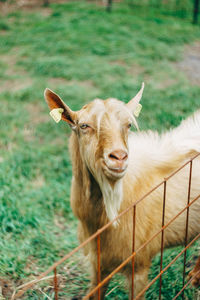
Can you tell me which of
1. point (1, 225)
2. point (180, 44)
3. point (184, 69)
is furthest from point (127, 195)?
point (180, 44)

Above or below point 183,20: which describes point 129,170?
below

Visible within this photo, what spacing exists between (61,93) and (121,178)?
4.59 m

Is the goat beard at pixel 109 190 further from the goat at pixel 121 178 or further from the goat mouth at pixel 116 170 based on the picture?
the goat mouth at pixel 116 170

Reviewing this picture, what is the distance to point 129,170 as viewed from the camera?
282 centimetres

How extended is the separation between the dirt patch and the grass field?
0.17 metres

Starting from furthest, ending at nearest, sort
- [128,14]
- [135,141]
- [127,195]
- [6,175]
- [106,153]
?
[128,14]
[6,175]
[135,141]
[127,195]
[106,153]

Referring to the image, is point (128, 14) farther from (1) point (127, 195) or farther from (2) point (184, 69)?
(1) point (127, 195)

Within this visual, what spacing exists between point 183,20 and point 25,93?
6805mm

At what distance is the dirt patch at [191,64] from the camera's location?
7438 millimetres

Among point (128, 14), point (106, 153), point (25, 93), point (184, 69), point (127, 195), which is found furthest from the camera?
point (128, 14)

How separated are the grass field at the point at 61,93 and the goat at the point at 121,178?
0.63 meters

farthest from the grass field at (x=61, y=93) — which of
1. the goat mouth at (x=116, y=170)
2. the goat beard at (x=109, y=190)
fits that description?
the goat mouth at (x=116, y=170)

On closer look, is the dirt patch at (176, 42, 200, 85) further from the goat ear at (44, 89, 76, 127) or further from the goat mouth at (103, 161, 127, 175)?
the goat mouth at (103, 161, 127, 175)

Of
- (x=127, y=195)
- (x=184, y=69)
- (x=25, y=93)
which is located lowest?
(x=127, y=195)
